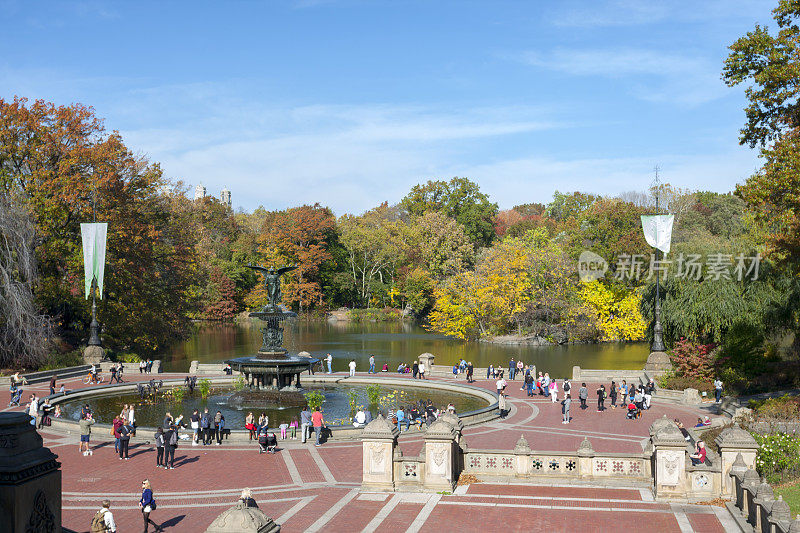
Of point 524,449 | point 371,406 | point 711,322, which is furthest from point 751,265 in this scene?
point 524,449

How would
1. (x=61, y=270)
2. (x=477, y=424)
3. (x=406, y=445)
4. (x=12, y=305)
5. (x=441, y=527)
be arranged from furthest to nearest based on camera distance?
(x=61, y=270)
(x=12, y=305)
(x=477, y=424)
(x=406, y=445)
(x=441, y=527)

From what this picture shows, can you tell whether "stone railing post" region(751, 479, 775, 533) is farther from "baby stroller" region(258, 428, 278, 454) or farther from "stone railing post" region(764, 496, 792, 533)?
"baby stroller" region(258, 428, 278, 454)

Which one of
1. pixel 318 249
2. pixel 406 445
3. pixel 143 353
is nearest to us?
pixel 406 445

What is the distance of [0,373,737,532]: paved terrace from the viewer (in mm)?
16125

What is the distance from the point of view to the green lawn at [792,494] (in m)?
16.3

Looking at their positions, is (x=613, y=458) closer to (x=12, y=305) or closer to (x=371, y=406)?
(x=371, y=406)

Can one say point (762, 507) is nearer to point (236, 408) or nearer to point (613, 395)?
point (613, 395)

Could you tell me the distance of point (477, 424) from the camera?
28.9m

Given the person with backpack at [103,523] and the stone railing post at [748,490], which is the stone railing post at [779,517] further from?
the person with backpack at [103,523]

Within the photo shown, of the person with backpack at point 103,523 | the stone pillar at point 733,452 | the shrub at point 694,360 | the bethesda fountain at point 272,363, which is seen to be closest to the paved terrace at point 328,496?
the stone pillar at point 733,452

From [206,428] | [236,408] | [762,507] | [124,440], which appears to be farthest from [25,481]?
[236,408]

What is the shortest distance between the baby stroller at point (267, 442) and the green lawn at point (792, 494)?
1539 centimetres

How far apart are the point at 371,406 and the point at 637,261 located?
41.7m

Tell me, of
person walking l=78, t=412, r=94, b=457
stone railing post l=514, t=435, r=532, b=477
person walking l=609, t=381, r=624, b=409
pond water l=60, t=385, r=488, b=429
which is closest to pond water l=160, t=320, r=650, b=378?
pond water l=60, t=385, r=488, b=429
